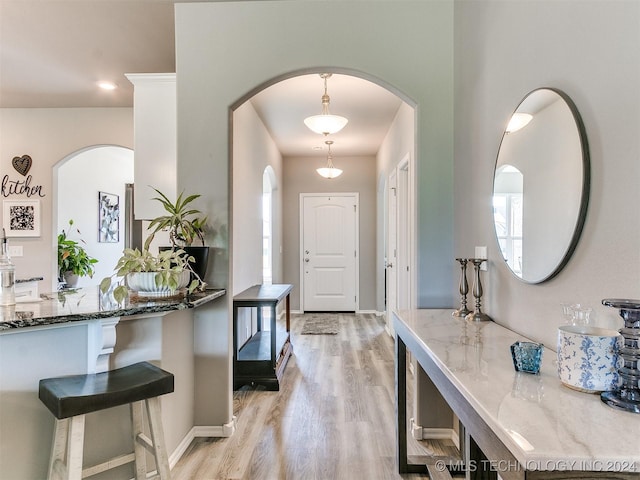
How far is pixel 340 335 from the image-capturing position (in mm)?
4852

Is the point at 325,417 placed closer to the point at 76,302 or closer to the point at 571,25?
the point at 76,302

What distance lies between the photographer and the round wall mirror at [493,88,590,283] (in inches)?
46.1

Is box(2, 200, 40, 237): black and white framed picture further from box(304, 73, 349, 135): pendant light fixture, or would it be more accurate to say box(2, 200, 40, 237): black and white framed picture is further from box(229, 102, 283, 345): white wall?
box(304, 73, 349, 135): pendant light fixture

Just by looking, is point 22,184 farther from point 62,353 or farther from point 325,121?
point 62,353

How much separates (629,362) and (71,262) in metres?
5.67

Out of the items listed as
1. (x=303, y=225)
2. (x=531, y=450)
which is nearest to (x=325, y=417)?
(x=531, y=450)

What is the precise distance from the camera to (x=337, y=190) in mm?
6328

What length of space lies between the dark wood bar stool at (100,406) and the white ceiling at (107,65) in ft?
7.42

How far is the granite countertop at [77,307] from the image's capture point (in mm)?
1378

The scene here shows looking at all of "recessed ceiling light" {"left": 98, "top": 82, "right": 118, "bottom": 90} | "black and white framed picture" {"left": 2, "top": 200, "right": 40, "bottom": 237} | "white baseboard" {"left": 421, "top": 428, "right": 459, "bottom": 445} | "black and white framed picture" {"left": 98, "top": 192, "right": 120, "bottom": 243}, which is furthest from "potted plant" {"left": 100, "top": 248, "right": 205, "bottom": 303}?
"black and white framed picture" {"left": 98, "top": 192, "right": 120, "bottom": 243}

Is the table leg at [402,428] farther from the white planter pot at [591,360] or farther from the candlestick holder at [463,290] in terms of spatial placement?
the white planter pot at [591,360]

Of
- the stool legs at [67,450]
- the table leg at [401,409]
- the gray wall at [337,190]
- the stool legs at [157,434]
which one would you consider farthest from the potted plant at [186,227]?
the gray wall at [337,190]

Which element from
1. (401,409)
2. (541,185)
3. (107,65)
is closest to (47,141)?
(107,65)

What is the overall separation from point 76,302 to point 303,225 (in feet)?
15.6
